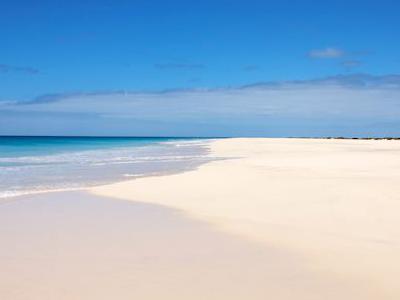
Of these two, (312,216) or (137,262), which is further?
(312,216)

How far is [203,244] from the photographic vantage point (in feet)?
20.9

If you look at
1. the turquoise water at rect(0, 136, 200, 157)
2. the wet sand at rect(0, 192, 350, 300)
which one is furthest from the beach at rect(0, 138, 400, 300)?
the turquoise water at rect(0, 136, 200, 157)

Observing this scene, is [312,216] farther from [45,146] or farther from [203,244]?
[45,146]

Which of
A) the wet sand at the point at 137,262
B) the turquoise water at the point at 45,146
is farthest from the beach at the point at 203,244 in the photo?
the turquoise water at the point at 45,146

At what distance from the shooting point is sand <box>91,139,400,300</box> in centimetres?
495

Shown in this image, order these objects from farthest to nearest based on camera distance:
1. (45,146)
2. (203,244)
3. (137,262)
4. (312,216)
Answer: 1. (45,146)
2. (312,216)
3. (203,244)
4. (137,262)

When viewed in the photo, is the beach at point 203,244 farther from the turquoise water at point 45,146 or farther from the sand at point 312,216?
the turquoise water at point 45,146

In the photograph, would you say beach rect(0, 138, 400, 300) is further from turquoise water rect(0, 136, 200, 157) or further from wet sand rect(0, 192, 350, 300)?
turquoise water rect(0, 136, 200, 157)

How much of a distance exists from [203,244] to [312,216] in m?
2.79

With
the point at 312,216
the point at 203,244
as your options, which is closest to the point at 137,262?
the point at 203,244

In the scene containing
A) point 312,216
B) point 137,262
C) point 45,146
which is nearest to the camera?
point 137,262

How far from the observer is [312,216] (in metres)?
8.30

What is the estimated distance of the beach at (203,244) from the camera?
182 inches

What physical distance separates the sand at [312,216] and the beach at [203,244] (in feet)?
0.07
